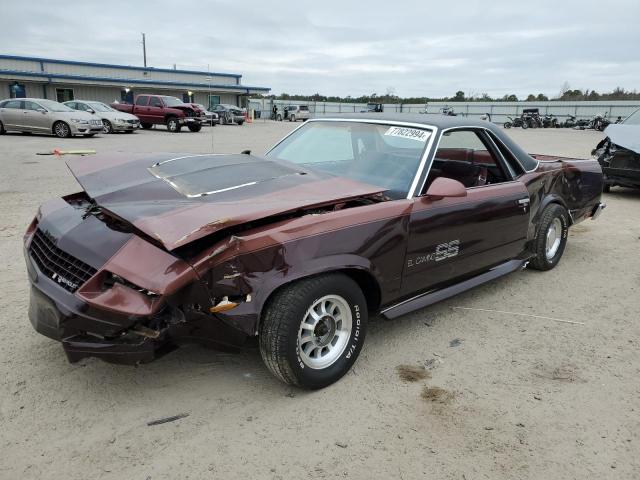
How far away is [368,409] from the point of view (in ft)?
8.84

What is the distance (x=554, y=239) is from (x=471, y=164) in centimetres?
132

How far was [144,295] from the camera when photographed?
90.7 inches

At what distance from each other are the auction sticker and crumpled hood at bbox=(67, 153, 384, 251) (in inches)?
28.8

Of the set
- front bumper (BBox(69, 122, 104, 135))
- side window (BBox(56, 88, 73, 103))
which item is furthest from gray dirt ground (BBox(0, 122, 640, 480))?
side window (BBox(56, 88, 73, 103))

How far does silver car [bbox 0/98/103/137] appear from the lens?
58.0 feet

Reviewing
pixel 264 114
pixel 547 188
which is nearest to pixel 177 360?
pixel 547 188

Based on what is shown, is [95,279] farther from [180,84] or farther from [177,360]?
[180,84]

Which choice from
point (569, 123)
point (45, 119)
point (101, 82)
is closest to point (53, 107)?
point (45, 119)

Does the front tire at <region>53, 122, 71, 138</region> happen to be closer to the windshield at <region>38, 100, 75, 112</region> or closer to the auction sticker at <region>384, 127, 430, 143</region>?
the windshield at <region>38, 100, 75, 112</region>

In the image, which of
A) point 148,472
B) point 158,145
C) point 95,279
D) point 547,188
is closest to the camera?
point 148,472

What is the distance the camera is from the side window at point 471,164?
170 inches

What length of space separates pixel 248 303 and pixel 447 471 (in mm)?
1252

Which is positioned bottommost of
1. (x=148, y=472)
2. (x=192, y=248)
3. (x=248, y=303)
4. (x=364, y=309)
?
(x=148, y=472)

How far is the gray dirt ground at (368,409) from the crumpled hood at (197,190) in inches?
40.3
